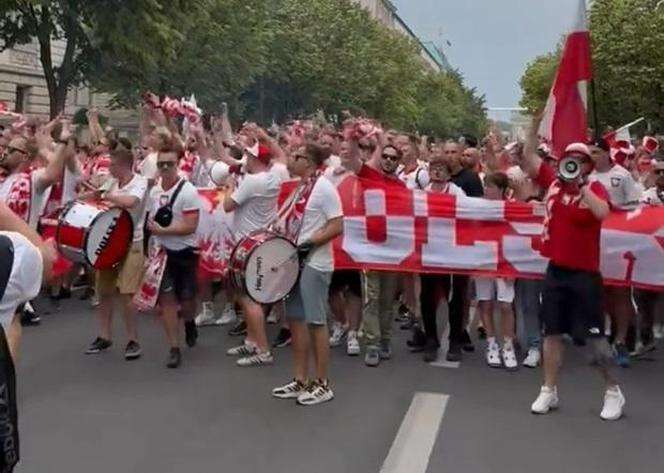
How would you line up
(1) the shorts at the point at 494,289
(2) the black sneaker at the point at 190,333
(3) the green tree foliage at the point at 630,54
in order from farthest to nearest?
(3) the green tree foliage at the point at 630,54, (2) the black sneaker at the point at 190,333, (1) the shorts at the point at 494,289

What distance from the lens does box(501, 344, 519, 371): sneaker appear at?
9461 millimetres

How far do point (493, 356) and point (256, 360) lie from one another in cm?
201

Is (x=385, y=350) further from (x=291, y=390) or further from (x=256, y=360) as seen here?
(x=291, y=390)

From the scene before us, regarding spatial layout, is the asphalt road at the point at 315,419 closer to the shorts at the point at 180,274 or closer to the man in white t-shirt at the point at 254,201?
the man in white t-shirt at the point at 254,201

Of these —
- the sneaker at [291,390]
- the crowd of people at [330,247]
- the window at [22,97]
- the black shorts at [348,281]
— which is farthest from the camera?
the window at [22,97]

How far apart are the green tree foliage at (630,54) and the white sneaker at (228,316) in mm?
29064

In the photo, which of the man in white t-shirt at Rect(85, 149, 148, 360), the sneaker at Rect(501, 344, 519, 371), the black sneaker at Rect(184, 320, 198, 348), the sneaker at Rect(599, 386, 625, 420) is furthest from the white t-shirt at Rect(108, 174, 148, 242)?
the sneaker at Rect(599, 386, 625, 420)

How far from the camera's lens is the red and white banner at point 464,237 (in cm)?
983

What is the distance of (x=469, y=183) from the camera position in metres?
10.3

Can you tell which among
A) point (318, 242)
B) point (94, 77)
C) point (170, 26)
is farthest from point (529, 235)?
point (94, 77)

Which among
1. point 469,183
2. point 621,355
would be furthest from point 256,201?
point 621,355

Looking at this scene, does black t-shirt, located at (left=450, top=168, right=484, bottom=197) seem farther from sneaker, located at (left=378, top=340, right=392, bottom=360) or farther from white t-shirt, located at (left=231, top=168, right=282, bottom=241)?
white t-shirt, located at (left=231, top=168, right=282, bottom=241)

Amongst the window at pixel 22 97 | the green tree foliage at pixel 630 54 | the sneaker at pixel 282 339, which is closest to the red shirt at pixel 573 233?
the sneaker at pixel 282 339

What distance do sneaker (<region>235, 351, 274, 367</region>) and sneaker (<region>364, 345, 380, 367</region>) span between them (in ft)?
2.70
